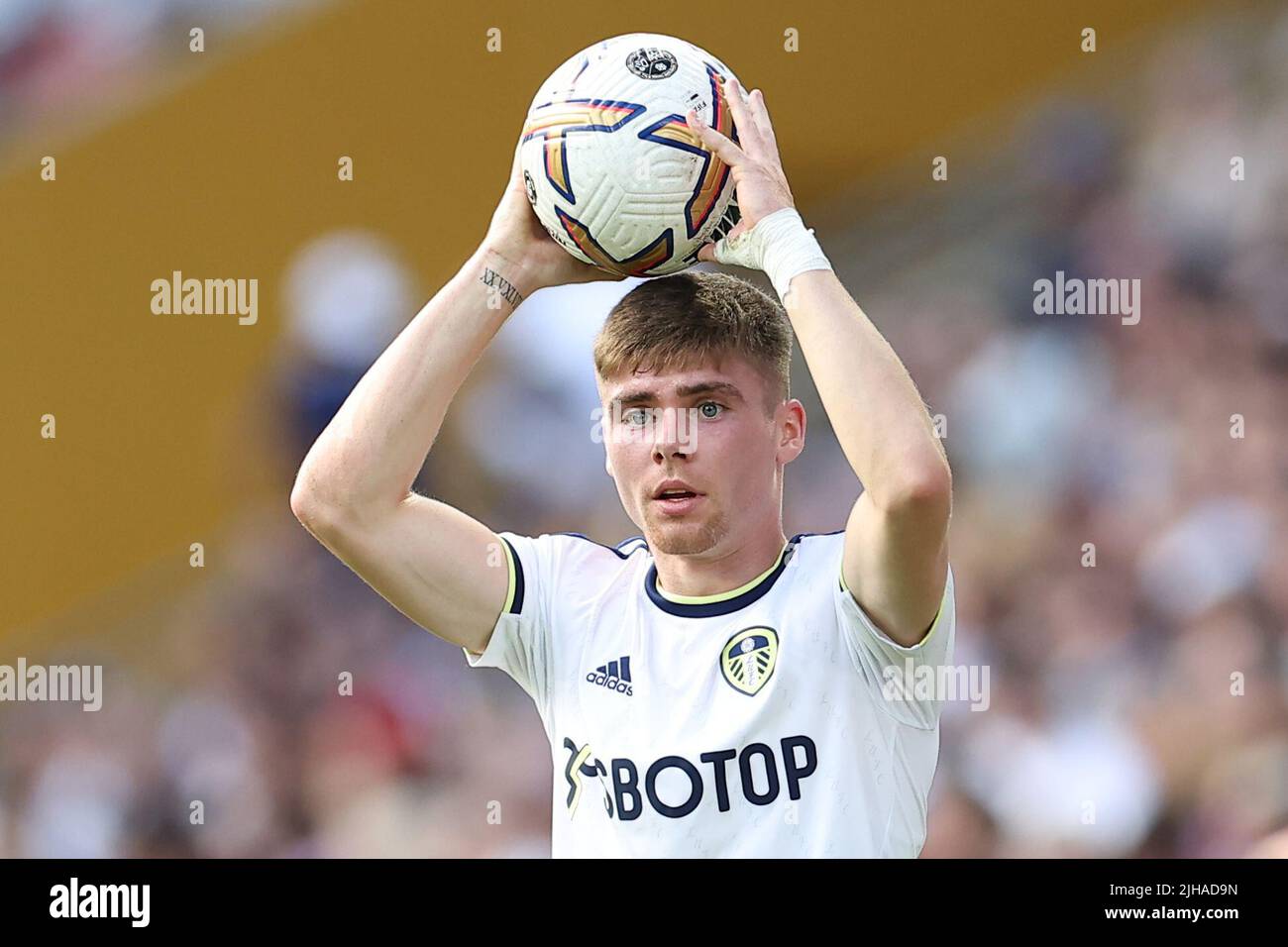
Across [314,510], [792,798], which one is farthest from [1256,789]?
[314,510]

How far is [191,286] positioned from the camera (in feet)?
28.1

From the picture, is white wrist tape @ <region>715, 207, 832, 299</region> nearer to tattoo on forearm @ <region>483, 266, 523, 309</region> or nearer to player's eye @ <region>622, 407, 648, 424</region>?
player's eye @ <region>622, 407, 648, 424</region>

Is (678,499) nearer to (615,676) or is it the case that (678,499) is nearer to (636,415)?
(636,415)

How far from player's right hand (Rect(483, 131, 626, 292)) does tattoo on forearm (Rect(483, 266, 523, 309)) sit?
0.02 m

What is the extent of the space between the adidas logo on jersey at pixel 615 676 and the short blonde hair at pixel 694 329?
639mm

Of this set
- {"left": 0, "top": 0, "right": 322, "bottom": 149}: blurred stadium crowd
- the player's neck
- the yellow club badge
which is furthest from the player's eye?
{"left": 0, "top": 0, "right": 322, "bottom": 149}: blurred stadium crowd

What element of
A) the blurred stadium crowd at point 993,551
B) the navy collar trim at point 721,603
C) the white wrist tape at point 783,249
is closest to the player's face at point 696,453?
the navy collar trim at point 721,603

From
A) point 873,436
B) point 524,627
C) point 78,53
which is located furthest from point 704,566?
point 78,53

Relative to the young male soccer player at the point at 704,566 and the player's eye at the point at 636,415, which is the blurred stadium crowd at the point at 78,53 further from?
the player's eye at the point at 636,415

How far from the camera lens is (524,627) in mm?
3375

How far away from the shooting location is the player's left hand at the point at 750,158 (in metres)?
3.19

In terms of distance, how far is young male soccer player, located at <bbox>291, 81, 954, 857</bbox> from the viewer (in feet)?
9.95

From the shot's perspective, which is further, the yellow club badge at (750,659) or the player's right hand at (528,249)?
the player's right hand at (528,249)

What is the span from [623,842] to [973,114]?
654 cm
